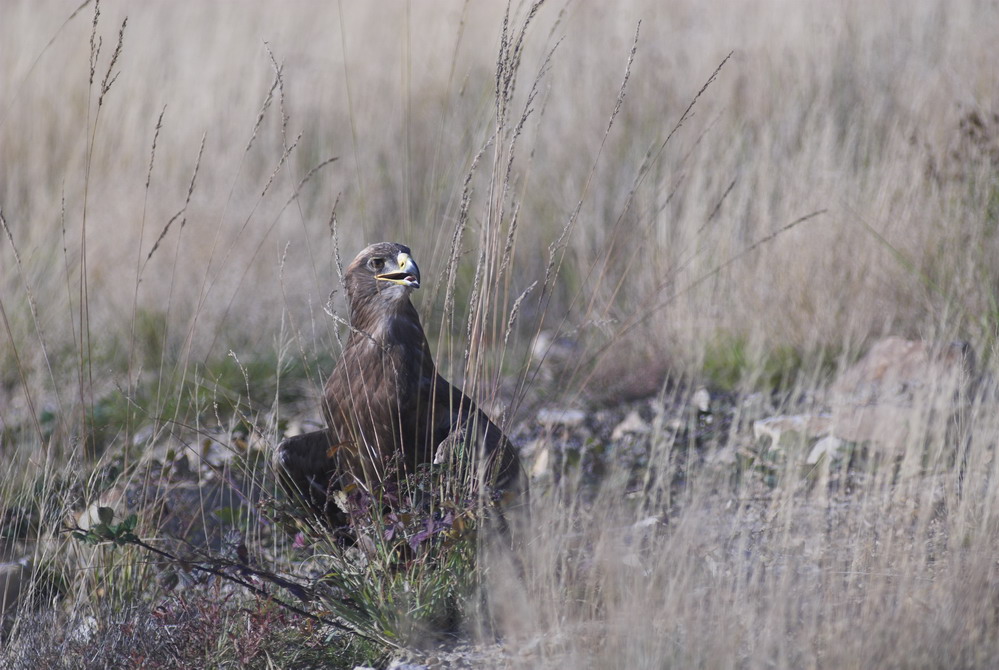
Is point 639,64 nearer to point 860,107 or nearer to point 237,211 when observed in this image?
point 860,107

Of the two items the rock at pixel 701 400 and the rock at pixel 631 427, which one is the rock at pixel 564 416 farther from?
the rock at pixel 701 400

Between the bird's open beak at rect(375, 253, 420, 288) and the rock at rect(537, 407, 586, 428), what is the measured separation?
1308 millimetres

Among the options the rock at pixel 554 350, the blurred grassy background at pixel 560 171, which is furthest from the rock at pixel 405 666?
the rock at pixel 554 350

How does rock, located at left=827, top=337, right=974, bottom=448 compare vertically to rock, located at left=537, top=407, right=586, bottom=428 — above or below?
above

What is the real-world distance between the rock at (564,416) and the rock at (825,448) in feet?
3.27

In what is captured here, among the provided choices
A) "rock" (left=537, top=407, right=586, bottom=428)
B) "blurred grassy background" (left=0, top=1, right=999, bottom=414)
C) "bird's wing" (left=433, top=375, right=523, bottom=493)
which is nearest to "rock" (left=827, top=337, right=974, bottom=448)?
"blurred grassy background" (left=0, top=1, right=999, bottom=414)

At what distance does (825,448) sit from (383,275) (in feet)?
5.60

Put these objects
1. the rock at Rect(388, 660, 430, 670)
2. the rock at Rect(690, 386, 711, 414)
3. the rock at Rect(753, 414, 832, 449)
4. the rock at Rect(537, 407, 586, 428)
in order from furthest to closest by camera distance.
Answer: the rock at Rect(690, 386, 711, 414)
the rock at Rect(537, 407, 586, 428)
the rock at Rect(753, 414, 832, 449)
the rock at Rect(388, 660, 430, 670)

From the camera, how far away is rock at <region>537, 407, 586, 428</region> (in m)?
4.70

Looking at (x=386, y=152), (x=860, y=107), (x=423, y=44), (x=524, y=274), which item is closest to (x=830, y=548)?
(x=524, y=274)

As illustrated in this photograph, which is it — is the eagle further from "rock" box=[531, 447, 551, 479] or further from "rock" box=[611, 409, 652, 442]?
"rock" box=[611, 409, 652, 442]

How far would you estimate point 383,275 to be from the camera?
3.60 m

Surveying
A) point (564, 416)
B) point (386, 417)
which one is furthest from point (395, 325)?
point (564, 416)

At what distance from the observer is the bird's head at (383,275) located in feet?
11.5
